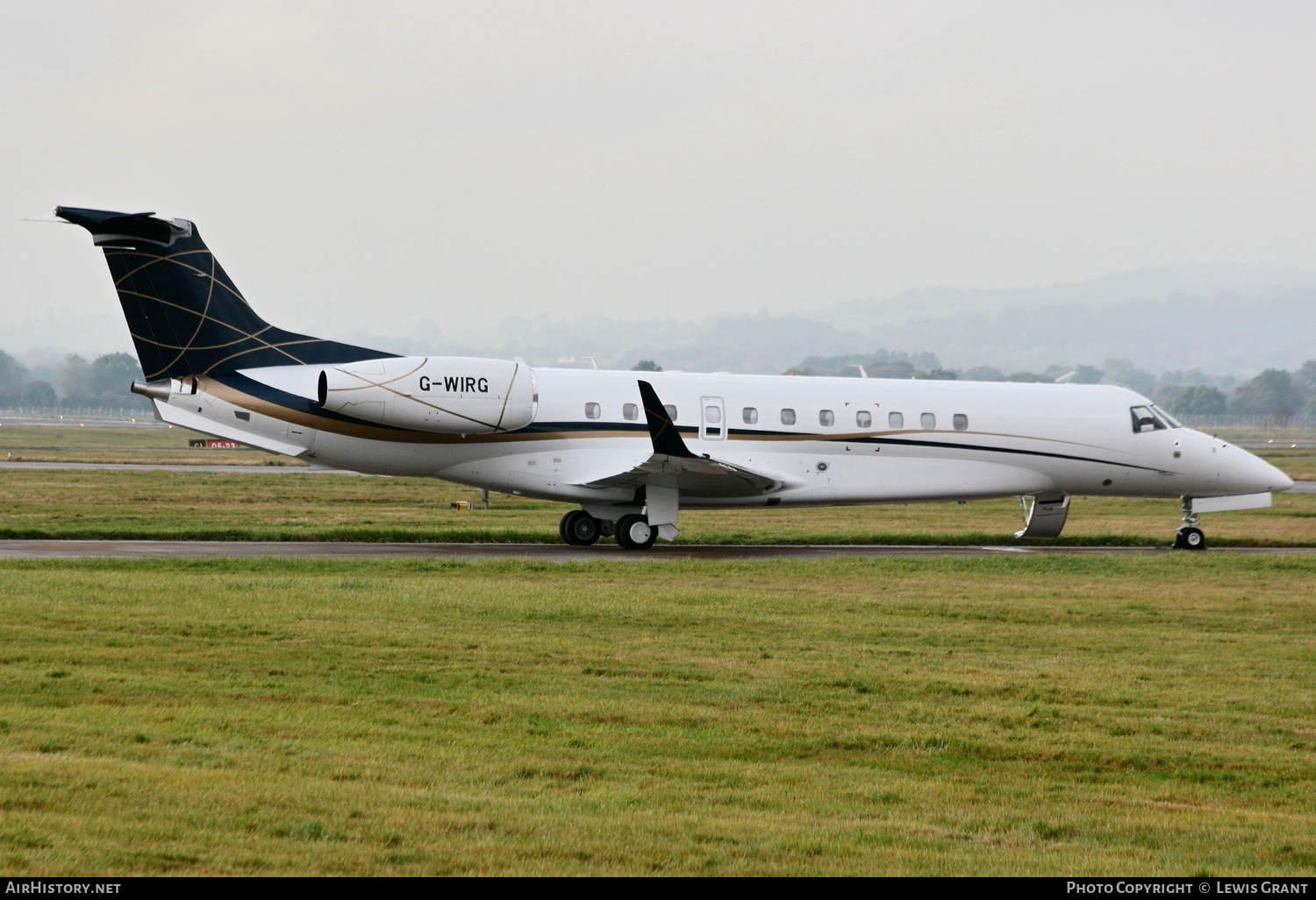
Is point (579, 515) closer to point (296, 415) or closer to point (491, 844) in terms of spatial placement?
point (296, 415)

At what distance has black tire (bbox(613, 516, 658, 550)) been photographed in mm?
24078

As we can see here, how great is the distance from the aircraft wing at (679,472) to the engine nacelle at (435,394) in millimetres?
Result: 1981

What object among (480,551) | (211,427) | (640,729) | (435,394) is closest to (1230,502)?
(480,551)

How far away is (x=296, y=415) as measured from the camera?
22.5 m

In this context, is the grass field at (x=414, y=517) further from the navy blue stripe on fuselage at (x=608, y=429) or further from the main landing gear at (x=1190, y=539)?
the navy blue stripe on fuselage at (x=608, y=429)

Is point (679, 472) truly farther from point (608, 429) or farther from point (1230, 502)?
point (1230, 502)

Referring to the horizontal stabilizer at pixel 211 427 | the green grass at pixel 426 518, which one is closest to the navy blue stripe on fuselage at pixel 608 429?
the horizontal stabilizer at pixel 211 427

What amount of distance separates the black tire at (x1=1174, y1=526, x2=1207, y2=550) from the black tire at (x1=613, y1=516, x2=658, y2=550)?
33.2ft

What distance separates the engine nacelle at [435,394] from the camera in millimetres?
22359

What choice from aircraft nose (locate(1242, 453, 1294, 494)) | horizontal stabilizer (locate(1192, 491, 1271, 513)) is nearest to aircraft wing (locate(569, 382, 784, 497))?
horizontal stabilizer (locate(1192, 491, 1271, 513))

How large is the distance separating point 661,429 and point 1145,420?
10071mm

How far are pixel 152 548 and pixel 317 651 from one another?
1146 centimetres

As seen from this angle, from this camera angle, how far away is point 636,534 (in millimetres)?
24078

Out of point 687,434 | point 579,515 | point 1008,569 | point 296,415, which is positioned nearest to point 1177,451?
point 1008,569
